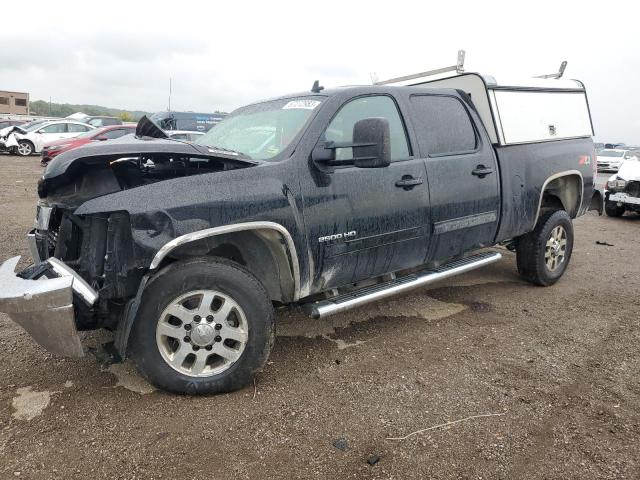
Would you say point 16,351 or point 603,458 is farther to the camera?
point 16,351

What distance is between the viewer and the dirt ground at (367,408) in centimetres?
235

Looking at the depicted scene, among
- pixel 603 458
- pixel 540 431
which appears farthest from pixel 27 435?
pixel 603 458

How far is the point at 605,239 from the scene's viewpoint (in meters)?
8.11

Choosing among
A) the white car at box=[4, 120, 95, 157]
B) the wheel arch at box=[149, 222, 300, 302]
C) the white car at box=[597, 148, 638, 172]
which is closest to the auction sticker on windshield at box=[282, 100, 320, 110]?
the wheel arch at box=[149, 222, 300, 302]

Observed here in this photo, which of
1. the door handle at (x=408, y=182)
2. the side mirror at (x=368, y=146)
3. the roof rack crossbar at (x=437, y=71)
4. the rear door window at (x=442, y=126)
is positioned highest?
the roof rack crossbar at (x=437, y=71)

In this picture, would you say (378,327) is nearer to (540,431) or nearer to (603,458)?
(540,431)

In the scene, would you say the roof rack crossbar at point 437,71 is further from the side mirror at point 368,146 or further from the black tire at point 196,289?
the black tire at point 196,289

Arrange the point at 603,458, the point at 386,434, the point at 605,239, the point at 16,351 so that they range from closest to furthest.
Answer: the point at 603,458, the point at 386,434, the point at 16,351, the point at 605,239

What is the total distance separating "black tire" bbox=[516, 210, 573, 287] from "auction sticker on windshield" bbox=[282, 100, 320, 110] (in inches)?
109

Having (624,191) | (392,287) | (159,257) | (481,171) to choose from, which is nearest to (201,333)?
(159,257)

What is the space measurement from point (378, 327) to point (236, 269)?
161cm

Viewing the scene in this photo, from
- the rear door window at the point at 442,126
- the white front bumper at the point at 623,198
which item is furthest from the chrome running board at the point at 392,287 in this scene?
the white front bumper at the point at 623,198

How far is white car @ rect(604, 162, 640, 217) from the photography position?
→ 998 cm

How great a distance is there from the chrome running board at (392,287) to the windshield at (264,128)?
3.40ft
